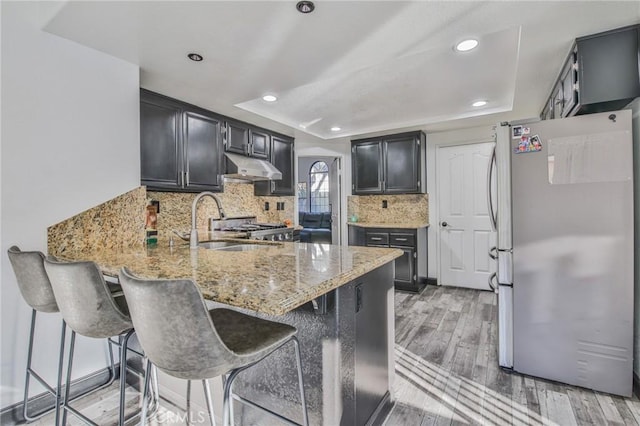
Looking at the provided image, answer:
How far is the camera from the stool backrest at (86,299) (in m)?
1.20

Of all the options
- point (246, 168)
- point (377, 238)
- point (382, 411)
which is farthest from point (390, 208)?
point (382, 411)

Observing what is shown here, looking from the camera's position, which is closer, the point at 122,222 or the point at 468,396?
the point at 468,396

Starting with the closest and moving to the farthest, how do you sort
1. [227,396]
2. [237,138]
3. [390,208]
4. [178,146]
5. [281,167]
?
[227,396] → [178,146] → [237,138] → [281,167] → [390,208]

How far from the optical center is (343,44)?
6.40 feet

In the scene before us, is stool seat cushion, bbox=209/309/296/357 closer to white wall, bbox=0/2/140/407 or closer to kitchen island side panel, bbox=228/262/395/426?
kitchen island side panel, bbox=228/262/395/426

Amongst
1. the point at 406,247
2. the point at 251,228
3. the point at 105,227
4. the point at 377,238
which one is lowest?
the point at 406,247

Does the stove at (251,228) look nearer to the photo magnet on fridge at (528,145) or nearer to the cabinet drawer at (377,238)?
the cabinet drawer at (377,238)

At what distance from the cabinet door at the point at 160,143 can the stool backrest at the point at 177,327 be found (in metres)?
2.11

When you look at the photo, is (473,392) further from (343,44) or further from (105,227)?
(105,227)

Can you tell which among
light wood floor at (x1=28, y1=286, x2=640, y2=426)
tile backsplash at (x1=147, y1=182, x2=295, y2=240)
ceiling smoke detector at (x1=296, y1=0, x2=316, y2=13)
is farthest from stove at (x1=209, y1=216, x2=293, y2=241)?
ceiling smoke detector at (x1=296, y1=0, x2=316, y2=13)

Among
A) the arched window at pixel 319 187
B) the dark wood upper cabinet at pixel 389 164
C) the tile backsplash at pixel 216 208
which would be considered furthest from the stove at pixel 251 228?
the arched window at pixel 319 187

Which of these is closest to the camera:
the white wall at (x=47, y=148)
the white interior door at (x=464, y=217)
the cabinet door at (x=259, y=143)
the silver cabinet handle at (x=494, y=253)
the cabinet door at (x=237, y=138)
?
the white wall at (x=47, y=148)

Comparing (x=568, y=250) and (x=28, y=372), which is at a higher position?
(x=568, y=250)

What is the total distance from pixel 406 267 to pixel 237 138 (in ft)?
9.00
